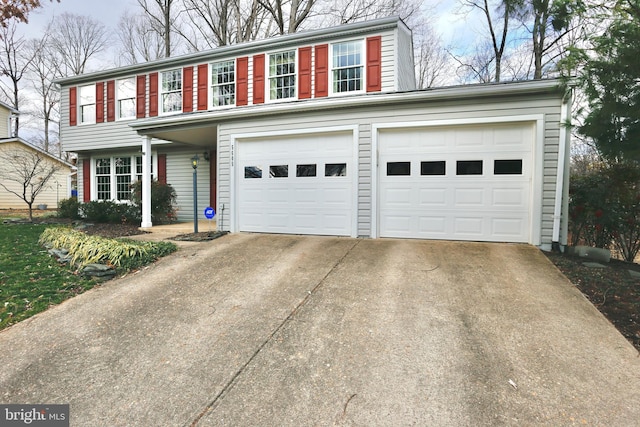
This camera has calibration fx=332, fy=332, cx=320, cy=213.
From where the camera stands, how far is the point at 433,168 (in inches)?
256

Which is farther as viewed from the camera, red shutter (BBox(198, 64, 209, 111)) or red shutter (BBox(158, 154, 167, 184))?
red shutter (BBox(158, 154, 167, 184))

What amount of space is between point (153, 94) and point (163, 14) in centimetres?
1005

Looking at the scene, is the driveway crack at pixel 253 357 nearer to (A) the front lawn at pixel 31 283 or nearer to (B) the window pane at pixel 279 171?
(A) the front lawn at pixel 31 283

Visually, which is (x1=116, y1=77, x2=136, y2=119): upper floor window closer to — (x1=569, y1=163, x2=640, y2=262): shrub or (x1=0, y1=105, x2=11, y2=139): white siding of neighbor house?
(x1=0, y1=105, x2=11, y2=139): white siding of neighbor house

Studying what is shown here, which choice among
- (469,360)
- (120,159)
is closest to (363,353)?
(469,360)

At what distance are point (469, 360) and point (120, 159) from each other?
13754 mm

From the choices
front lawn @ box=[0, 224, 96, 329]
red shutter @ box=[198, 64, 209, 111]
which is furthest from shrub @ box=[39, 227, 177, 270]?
red shutter @ box=[198, 64, 209, 111]

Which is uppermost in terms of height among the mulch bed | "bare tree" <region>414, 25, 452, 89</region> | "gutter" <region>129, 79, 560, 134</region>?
"bare tree" <region>414, 25, 452, 89</region>

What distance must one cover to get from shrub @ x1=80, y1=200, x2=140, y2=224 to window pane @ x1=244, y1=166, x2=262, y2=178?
14.8ft

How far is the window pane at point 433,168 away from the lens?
6446mm

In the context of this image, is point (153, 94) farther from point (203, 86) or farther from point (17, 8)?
point (17, 8)

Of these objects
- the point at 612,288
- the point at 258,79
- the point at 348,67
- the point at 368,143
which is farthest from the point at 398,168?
the point at 258,79

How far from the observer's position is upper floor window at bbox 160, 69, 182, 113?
11.5 metres

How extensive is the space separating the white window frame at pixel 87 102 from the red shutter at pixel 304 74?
27.8 feet
